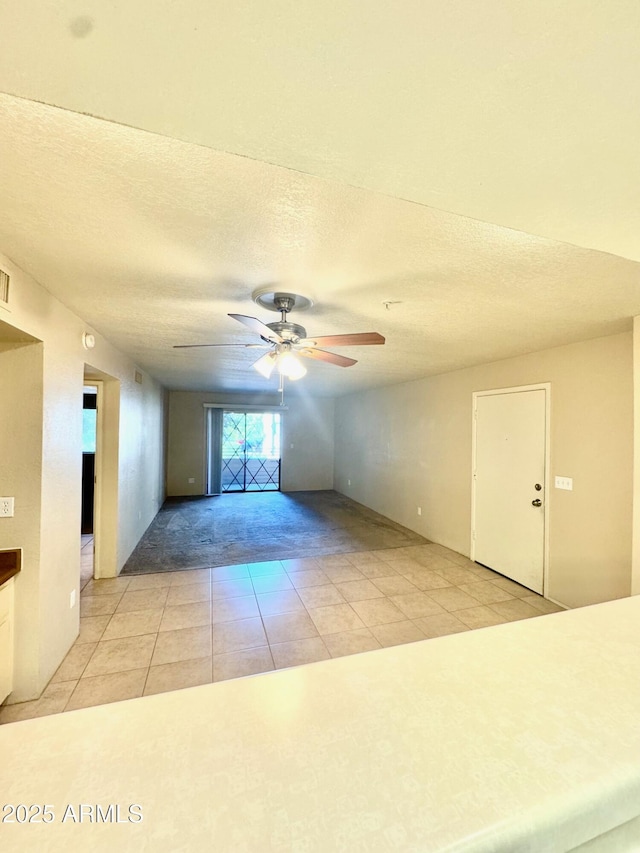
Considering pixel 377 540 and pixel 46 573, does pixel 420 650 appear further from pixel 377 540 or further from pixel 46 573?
pixel 377 540

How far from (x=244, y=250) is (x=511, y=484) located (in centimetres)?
316

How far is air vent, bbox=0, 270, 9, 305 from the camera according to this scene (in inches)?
57.7

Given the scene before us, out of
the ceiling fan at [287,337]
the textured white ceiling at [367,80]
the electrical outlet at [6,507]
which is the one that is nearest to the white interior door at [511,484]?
the ceiling fan at [287,337]

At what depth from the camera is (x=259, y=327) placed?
185cm

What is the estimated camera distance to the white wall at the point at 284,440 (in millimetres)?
6746

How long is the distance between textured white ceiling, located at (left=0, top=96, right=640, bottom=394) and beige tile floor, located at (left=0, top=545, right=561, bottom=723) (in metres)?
2.16

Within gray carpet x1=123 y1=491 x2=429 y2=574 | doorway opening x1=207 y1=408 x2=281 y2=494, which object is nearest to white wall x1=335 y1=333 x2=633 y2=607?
gray carpet x1=123 y1=491 x2=429 y2=574

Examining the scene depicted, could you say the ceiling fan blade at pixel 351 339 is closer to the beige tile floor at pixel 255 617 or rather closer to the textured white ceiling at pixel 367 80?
the textured white ceiling at pixel 367 80

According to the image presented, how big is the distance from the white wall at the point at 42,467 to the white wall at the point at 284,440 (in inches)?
178

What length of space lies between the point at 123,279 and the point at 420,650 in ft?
6.44

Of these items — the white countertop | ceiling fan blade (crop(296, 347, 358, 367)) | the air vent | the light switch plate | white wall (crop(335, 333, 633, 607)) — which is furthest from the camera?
the light switch plate

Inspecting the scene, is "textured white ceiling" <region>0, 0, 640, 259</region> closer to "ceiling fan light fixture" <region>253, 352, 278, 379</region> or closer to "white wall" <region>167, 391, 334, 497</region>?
"ceiling fan light fixture" <region>253, 352, 278, 379</region>

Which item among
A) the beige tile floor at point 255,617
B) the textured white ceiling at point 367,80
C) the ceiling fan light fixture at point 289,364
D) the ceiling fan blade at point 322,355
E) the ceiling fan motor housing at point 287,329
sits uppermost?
the ceiling fan motor housing at point 287,329

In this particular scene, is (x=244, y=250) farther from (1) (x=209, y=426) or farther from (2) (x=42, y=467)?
(1) (x=209, y=426)
